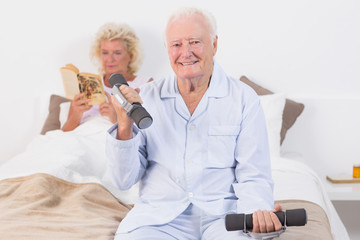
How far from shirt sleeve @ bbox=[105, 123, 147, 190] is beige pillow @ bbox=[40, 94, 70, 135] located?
142 centimetres

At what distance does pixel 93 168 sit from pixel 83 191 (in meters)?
0.36

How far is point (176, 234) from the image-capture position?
177 centimetres

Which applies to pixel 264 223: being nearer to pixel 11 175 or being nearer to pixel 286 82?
pixel 11 175

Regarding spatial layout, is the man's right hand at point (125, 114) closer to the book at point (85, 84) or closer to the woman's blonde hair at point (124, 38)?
the book at point (85, 84)

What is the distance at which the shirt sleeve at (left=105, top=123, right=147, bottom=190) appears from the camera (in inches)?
70.2

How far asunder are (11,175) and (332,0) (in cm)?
198

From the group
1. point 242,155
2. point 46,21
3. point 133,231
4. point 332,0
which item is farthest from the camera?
point 46,21

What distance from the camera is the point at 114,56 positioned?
3162 mm

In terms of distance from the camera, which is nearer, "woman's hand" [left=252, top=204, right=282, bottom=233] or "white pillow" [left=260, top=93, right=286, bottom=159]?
"woman's hand" [left=252, top=204, right=282, bottom=233]

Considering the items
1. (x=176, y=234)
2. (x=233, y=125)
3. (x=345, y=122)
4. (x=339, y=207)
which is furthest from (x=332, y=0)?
(x=176, y=234)

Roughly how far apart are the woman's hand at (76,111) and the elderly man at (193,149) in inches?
40.0

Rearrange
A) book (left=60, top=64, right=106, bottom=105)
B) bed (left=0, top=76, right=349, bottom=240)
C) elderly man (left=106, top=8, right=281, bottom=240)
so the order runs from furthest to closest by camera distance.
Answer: book (left=60, top=64, right=106, bottom=105), bed (left=0, top=76, right=349, bottom=240), elderly man (left=106, top=8, right=281, bottom=240)

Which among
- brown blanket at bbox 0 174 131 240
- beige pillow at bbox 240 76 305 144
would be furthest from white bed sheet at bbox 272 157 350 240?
brown blanket at bbox 0 174 131 240

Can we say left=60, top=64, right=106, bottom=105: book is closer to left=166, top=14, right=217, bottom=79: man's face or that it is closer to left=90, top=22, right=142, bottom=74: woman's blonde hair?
left=90, top=22, right=142, bottom=74: woman's blonde hair
